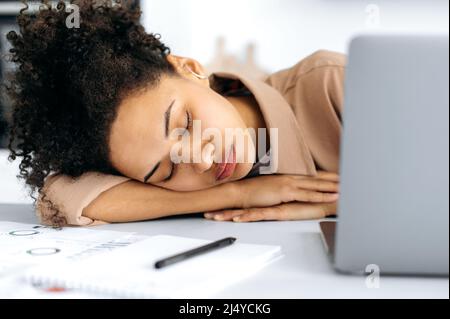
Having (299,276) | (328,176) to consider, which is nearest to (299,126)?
(328,176)

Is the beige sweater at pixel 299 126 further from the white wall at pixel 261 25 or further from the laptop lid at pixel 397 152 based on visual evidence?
the white wall at pixel 261 25

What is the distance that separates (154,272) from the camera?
1.53 feet

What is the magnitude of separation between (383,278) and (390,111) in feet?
0.47

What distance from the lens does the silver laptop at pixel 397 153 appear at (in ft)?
1.35

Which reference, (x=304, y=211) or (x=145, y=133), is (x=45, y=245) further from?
(x=304, y=211)

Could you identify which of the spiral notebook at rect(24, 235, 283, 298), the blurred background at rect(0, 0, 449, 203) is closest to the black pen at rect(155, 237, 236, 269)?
the spiral notebook at rect(24, 235, 283, 298)

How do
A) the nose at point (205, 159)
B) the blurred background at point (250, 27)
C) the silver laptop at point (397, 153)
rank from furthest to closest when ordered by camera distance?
the blurred background at point (250, 27) < the nose at point (205, 159) < the silver laptop at point (397, 153)

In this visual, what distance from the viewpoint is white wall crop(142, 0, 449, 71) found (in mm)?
2252

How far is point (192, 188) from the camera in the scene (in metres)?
0.85

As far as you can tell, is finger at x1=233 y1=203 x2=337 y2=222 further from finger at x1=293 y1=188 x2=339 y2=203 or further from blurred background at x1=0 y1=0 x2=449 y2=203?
blurred background at x1=0 y1=0 x2=449 y2=203

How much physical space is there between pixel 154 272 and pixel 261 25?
6.43ft

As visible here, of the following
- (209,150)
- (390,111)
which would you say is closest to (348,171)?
(390,111)
